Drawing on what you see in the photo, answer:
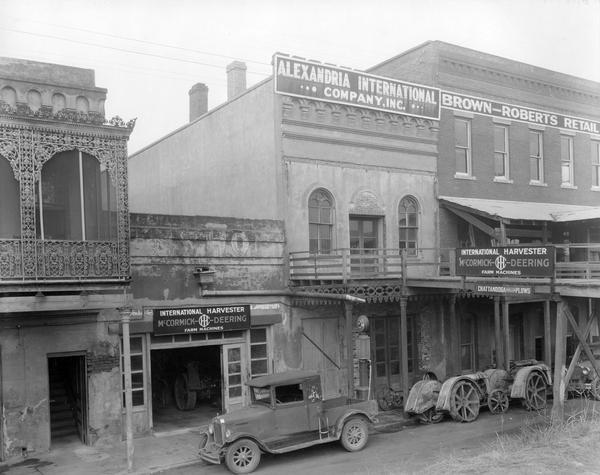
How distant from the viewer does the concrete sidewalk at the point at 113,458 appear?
12.6 m

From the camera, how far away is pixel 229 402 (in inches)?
647

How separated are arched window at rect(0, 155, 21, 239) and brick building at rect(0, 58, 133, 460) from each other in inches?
0.7

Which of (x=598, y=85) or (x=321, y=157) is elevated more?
(x=598, y=85)

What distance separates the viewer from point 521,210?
840 inches

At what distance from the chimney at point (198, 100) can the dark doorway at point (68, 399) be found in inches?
527

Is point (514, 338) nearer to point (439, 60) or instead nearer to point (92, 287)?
point (439, 60)

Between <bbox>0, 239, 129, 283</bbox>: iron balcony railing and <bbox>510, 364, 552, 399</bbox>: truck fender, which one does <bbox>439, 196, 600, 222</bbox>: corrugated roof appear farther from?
<bbox>0, 239, 129, 283</bbox>: iron balcony railing

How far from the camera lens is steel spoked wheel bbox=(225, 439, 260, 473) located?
12.0 metres

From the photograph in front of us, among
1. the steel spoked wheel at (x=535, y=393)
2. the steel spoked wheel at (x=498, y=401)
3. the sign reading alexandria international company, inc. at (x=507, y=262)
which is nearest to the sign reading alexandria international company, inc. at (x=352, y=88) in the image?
the sign reading alexandria international company, inc. at (x=507, y=262)

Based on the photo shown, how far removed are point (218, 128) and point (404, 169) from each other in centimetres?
652

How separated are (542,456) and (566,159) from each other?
59.2ft

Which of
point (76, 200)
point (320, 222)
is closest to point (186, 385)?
point (320, 222)

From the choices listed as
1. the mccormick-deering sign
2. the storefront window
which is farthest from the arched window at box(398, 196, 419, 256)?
the storefront window

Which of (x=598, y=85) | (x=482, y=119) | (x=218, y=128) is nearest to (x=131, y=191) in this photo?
(x=218, y=128)
